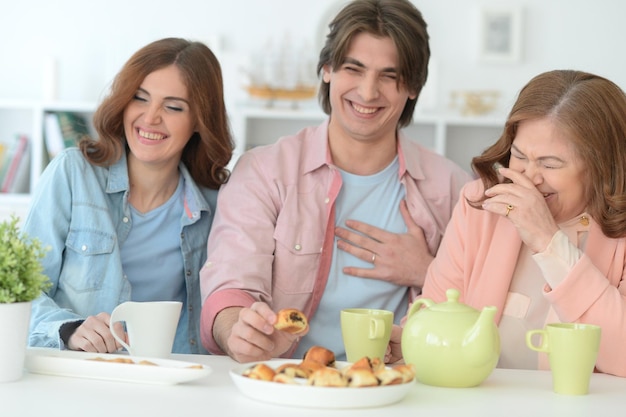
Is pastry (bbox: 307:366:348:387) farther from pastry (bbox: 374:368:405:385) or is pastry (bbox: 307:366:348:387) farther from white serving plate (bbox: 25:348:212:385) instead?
white serving plate (bbox: 25:348:212:385)

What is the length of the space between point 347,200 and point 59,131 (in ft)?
8.52

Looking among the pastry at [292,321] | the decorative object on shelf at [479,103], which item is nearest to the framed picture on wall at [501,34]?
the decorative object on shelf at [479,103]

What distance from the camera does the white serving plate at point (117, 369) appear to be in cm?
140

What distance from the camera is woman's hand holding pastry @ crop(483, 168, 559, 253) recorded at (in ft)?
5.93

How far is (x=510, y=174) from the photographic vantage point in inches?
75.0

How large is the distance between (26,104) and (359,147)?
2.64 meters

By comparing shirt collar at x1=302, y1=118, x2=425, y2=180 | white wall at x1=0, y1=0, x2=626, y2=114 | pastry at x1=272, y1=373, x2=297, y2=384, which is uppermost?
white wall at x1=0, y1=0, x2=626, y2=114

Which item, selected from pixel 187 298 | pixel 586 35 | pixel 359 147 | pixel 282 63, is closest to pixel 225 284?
pixel 187 298

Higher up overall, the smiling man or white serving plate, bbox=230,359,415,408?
the smiling man

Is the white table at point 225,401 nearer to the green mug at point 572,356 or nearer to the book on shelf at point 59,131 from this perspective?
the green mug at point 572,356

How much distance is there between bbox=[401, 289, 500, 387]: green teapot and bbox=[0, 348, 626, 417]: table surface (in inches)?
0.9

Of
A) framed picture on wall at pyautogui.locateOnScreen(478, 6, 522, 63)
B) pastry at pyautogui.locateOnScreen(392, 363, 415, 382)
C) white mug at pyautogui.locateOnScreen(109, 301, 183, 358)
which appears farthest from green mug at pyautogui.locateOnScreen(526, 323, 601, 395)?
framed picture on wall at pyautogui.locateOnScreen(478, 6, 522, 63)

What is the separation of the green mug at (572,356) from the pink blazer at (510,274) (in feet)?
0.89

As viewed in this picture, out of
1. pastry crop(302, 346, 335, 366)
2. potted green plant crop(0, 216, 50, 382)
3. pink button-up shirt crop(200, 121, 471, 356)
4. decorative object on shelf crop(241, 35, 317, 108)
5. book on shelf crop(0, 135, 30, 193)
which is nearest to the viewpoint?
potted green plant crop(0, 216, 50, 382)
